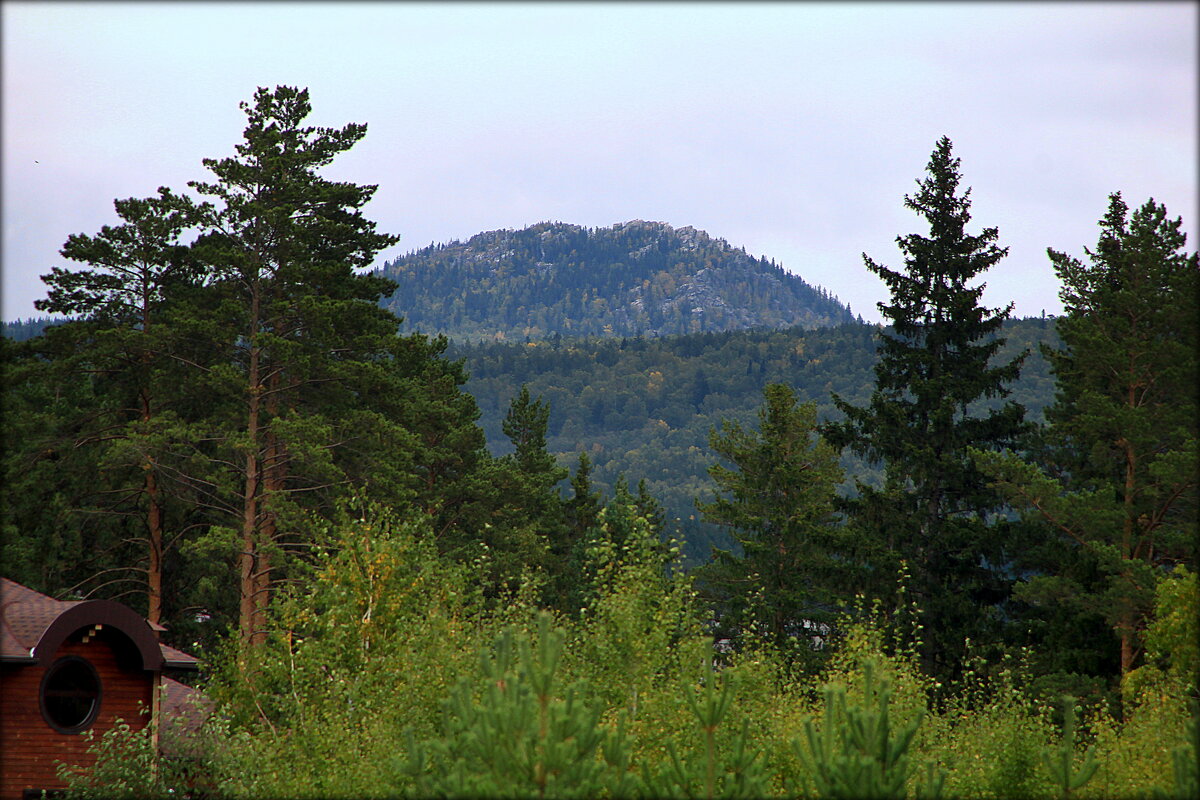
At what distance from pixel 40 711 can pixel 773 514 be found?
83.7 ft

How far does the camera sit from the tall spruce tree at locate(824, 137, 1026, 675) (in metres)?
30.6

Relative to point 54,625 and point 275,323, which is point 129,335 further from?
point 54,625

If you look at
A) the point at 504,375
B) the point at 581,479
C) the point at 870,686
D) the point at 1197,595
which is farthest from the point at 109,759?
the point at 504,375

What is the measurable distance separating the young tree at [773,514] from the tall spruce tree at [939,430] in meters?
4.67

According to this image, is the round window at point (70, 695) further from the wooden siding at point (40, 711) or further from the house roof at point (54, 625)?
the house roof at point (54, 625)

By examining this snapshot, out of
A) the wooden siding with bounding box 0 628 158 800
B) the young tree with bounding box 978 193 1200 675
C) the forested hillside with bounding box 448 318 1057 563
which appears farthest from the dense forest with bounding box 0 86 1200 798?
the forested hillside with bounding box 448 318 1057 563

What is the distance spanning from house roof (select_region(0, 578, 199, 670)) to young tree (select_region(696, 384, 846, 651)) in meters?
20.4

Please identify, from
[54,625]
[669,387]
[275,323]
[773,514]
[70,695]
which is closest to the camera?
[54,625]

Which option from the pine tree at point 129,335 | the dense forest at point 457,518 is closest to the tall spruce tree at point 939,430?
the dense forest at point 457,518

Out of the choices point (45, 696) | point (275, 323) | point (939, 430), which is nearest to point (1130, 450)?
point (939, 430)

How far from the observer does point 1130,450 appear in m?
26.8

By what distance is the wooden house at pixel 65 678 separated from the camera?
1983 cm

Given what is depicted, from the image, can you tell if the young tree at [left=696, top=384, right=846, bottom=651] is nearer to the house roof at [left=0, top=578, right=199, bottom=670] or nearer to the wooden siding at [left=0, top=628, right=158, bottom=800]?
the house roof at [left=0, top=578, right=199, bottom=670]

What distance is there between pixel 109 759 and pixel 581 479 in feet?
137
